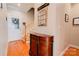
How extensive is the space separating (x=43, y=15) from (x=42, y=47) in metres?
0.55

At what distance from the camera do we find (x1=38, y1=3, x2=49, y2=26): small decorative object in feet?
6.49

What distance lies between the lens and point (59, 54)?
1.94 metres

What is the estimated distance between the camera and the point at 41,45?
6.69ft

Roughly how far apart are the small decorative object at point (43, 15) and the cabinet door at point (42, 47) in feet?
0.90

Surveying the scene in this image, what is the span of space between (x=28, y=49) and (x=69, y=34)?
733 mm

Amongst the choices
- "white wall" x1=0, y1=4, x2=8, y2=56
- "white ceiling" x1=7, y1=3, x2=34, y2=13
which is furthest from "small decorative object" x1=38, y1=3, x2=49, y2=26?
"white wall" x1=0, y1=4, x2=8, y2=56

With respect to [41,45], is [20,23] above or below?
above

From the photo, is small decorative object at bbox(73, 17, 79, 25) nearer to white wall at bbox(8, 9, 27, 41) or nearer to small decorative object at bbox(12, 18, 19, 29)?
white wall at bbox(8, 9, 27, 41)

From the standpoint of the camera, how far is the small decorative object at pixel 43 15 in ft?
6.49

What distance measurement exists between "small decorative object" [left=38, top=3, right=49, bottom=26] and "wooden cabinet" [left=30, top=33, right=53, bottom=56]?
0.70ft

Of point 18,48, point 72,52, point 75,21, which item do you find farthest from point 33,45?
point 75,21

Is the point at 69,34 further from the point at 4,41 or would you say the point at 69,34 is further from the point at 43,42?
the point at 4,41

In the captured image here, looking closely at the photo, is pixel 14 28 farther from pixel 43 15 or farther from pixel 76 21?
pixel 76 21

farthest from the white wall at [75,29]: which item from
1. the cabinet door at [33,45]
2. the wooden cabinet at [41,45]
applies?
the cabinet door at [33,45]
